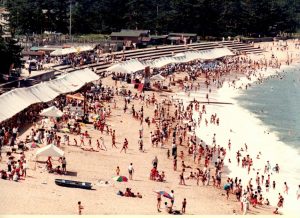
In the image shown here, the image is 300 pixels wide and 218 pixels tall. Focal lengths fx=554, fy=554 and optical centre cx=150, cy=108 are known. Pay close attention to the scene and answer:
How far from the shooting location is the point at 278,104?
53719mm

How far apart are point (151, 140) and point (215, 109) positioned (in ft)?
48.8

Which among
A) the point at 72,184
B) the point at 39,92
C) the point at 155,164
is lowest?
the point at 155,164

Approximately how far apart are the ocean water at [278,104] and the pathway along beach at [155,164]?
158 centimetres

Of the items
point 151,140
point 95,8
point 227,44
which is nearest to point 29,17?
point 95,8

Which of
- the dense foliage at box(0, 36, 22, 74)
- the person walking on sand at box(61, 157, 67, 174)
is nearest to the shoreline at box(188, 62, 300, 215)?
the person walking on sand at box(61, 157, 67, 174)

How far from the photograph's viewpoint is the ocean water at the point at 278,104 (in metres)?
41.2

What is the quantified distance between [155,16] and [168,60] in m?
36.6

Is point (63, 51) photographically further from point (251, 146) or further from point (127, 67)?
point (251, 146)

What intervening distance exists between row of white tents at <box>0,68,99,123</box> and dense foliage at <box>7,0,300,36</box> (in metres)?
34.1

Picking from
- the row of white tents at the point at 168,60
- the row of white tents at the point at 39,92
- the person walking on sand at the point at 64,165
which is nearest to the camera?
the person walking on sand at the point at 64,165

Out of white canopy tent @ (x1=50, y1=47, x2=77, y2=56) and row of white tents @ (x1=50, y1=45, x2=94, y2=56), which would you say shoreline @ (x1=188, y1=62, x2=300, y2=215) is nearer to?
row of white tents @ (x1=50, y1=45, x2=94, y2=56)

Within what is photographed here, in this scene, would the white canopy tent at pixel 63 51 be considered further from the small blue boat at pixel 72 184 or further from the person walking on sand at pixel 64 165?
the small blue boat at pixel 72 184

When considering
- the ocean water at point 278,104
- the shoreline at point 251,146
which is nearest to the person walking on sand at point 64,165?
the shoreline at point 251,146

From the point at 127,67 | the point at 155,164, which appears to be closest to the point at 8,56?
the point at 127,67
